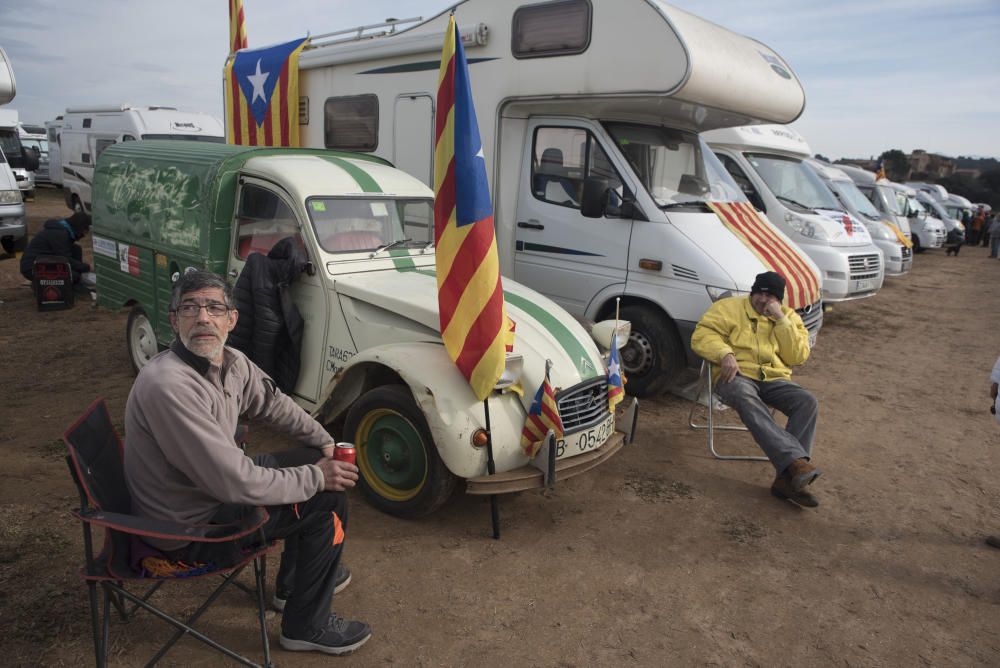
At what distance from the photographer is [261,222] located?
16.0 ft

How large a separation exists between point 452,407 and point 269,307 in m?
1.53

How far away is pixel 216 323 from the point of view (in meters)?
2.61

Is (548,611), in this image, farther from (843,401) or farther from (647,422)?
(843,401)

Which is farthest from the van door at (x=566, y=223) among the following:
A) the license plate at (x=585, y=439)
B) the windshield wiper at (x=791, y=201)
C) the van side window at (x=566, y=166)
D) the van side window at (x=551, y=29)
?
the windshield wiper at (x=791, y=201)

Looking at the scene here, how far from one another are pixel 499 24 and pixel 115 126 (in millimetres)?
11473

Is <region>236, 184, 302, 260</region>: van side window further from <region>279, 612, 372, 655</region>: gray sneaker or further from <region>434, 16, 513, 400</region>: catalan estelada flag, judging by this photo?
<region>279, 612, 372, 655</region>: gray sneaker

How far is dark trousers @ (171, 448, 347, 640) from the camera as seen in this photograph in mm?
2656

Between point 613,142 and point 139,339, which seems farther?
point 139,339

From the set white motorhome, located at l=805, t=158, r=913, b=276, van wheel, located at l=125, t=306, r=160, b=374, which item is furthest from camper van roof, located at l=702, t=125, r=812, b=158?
van wheel, located at l=125, t=306, r=160, b=374

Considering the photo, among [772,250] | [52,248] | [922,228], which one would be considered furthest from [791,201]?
[922,228]

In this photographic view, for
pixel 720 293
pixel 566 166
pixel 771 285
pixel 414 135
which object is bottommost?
pixel 720 293

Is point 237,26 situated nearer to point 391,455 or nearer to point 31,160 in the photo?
point 31,160

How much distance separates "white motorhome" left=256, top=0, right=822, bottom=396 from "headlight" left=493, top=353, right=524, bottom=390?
7.95 feet

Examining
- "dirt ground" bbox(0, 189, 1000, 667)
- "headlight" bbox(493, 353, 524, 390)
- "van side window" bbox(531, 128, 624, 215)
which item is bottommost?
"dirt ground" bbox(0, 189, 1000, 667)
